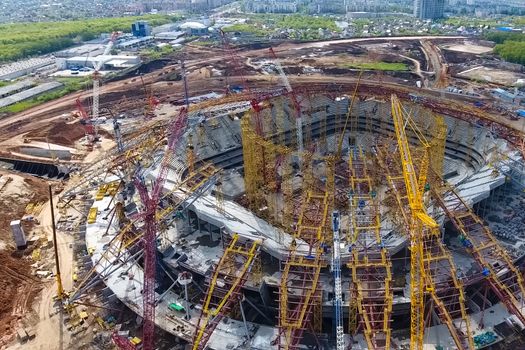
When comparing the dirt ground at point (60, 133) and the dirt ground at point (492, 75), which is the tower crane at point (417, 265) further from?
the dirt ground at point (492, 75)

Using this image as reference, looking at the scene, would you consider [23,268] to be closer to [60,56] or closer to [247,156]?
[247,156]

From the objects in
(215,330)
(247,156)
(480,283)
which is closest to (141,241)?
(215,330)

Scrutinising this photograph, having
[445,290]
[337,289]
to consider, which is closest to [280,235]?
[337,289]

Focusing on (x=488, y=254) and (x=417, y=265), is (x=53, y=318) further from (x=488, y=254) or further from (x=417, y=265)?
(x=488, y=254)

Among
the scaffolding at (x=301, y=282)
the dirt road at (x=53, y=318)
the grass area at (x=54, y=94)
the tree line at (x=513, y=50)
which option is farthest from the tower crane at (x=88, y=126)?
the tree line at (x=513, y=50)

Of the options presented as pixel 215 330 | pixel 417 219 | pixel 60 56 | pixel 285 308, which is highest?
pixel 60 56

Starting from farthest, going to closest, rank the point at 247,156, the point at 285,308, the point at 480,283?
the point at 247,156 → the point at 480,283 → the point at 285,308
